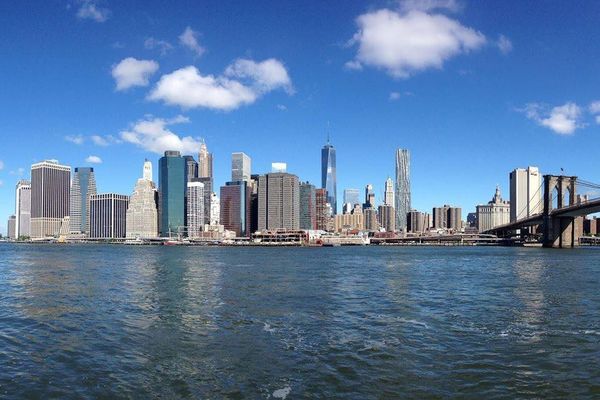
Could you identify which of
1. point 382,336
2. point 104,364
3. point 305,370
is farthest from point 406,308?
point 104,364

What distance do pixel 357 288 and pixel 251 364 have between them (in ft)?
78.1

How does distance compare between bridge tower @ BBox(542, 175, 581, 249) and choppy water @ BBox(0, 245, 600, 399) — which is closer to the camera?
choppy water @ BBox(0, 245, 600, 399)

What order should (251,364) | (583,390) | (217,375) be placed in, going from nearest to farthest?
(583,390)
(217,375)
(251,364)

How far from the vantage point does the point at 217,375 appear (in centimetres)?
1513

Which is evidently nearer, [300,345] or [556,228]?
[300,345]

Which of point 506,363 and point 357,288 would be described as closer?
point 506,363

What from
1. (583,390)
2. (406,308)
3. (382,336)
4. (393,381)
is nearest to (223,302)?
(406,308)

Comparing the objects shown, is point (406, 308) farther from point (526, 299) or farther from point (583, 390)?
point (583, 390)

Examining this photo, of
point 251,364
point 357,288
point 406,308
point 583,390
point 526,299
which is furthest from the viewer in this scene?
point 357,288

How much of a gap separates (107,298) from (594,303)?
2933 centimetres

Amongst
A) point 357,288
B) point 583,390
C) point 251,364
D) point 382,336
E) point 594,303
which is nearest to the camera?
point 583,390

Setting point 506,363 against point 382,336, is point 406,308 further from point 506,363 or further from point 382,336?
point 506,363

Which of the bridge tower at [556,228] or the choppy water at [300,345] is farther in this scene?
the bridge tower at [556,228]

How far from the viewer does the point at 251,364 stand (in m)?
16.3
